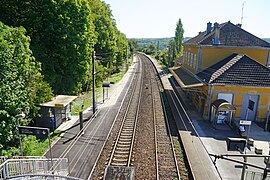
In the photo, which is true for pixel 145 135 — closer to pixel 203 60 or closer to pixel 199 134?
pixel 199 134

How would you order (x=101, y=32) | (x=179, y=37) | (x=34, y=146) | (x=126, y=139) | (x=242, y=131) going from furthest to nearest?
1. (x=179, y=37)
2. (x=101, y=32)
3. (x=242, y=131)
4. (x=126, y=139)
5. (x=34, y=146)

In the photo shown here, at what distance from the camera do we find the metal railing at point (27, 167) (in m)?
7.90

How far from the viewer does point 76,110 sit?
21.0m

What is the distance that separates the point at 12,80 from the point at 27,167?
4631 mm

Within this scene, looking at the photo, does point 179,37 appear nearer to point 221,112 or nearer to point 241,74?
point 241,74

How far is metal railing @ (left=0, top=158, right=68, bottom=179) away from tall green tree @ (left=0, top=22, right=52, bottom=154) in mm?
2026

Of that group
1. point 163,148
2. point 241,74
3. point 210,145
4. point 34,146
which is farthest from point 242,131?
point 34,146

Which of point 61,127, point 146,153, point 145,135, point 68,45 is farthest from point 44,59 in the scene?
point 146,153

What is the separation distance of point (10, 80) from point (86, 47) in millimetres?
11567

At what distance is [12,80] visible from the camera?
11367 millimetres

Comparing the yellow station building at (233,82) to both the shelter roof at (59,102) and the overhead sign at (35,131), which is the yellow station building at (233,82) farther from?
the overhead sign at (35,131)

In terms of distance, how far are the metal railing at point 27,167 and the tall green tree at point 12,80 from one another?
6.65ft

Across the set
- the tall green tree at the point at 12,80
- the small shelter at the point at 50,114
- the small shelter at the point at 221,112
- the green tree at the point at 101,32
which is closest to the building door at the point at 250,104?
the small shelter at the point at 221,112

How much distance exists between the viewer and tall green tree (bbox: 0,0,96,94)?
1794cm
